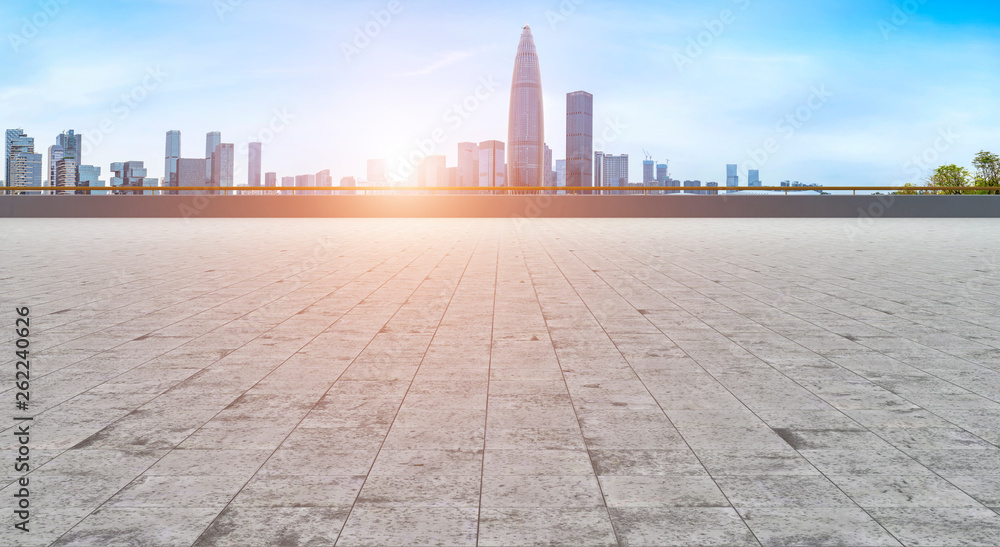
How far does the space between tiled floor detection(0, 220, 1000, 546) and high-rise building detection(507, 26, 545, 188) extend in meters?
137

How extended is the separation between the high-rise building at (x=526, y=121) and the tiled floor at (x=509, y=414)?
13688 centimetres

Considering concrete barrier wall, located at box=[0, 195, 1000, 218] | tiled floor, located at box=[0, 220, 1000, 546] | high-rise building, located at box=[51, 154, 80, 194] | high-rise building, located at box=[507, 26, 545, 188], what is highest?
high-rise building, located at box=[507, 26, 545, 188]

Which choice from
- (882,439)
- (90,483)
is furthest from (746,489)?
(90,483)

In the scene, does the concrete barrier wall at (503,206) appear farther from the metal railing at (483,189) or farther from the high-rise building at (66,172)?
the high-rise building at (66,172)

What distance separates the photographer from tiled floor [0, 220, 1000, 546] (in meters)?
2.64

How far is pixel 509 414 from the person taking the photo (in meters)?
3.89

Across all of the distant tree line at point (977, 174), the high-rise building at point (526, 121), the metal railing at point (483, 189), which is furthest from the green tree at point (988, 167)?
the high-rise building at point (526, 121)

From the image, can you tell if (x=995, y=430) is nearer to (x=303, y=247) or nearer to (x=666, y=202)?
(x=303, y=247)

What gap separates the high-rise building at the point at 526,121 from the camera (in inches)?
5685

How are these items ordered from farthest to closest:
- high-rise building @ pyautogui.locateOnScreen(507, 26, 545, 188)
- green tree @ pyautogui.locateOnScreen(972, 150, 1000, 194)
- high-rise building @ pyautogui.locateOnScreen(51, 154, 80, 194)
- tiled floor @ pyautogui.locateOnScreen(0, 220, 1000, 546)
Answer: high-rise building @ pyautogui.locateOnScreen(507, 26, 545, 188), green tree @ pyautogui.locateOnScreen(972, 150, 1000, 194), high-rise building @ pyautogui.locateOnScreen(51, 154, 80, 194), tiled floor @ pyautogui.locateOnScreen(0, 220, 1000, 546)

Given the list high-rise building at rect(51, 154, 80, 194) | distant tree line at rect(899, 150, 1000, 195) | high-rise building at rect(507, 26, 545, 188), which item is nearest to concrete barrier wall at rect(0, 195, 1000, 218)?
high-rise building at rect(51, 154, 80, 194)

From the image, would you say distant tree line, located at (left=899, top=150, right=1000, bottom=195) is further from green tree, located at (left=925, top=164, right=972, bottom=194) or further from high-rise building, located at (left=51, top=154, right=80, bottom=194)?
high-rise building, located at (left=51, top=154, right=80, bottom=194)

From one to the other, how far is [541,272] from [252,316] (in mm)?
4846

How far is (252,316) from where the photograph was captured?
700 cm
